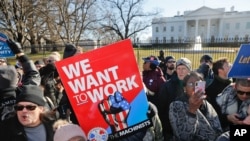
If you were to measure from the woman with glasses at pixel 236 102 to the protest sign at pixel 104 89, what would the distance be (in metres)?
1.24

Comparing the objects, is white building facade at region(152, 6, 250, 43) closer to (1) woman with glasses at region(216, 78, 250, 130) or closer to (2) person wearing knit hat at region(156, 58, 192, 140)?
(2) person wearing knit hat at region(156, 58, 192, 140)

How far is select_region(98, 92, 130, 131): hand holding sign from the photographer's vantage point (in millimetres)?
2102

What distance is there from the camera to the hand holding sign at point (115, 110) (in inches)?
82.7

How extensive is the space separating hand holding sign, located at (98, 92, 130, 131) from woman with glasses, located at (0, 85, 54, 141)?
2.05 feet

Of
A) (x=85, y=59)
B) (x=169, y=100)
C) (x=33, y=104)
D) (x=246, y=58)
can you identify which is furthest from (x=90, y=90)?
(x=169, y=100)

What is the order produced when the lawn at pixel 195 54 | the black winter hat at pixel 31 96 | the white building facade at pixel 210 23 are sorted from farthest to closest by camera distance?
the white building facade at pixel 210 23 < the lawn at pixel 195 54 < the black winter hat at pixel 31 96

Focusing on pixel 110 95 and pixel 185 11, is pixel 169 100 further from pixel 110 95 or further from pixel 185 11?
pixel 185 11

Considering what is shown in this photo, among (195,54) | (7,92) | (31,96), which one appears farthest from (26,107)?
(195,54)

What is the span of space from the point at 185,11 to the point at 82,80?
76917mm

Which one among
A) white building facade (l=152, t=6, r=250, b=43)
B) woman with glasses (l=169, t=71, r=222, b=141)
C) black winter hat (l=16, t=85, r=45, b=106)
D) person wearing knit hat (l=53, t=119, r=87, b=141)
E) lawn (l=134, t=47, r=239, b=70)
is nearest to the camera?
person wearing knit hat (l=53, t=119, r=87, b=141)

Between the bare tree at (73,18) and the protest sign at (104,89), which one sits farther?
the bare tree at (73,18)

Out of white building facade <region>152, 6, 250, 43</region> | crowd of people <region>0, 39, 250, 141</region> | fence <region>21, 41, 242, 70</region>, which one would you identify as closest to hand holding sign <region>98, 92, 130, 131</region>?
crowd of people <region>0, 39, 250, 141</region>

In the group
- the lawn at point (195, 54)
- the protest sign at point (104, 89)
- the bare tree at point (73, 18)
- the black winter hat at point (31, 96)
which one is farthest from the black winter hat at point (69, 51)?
the bare tree at point (73, 18)

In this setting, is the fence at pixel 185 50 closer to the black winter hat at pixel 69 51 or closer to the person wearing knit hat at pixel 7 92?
the black winter hat at pixel 69 51
